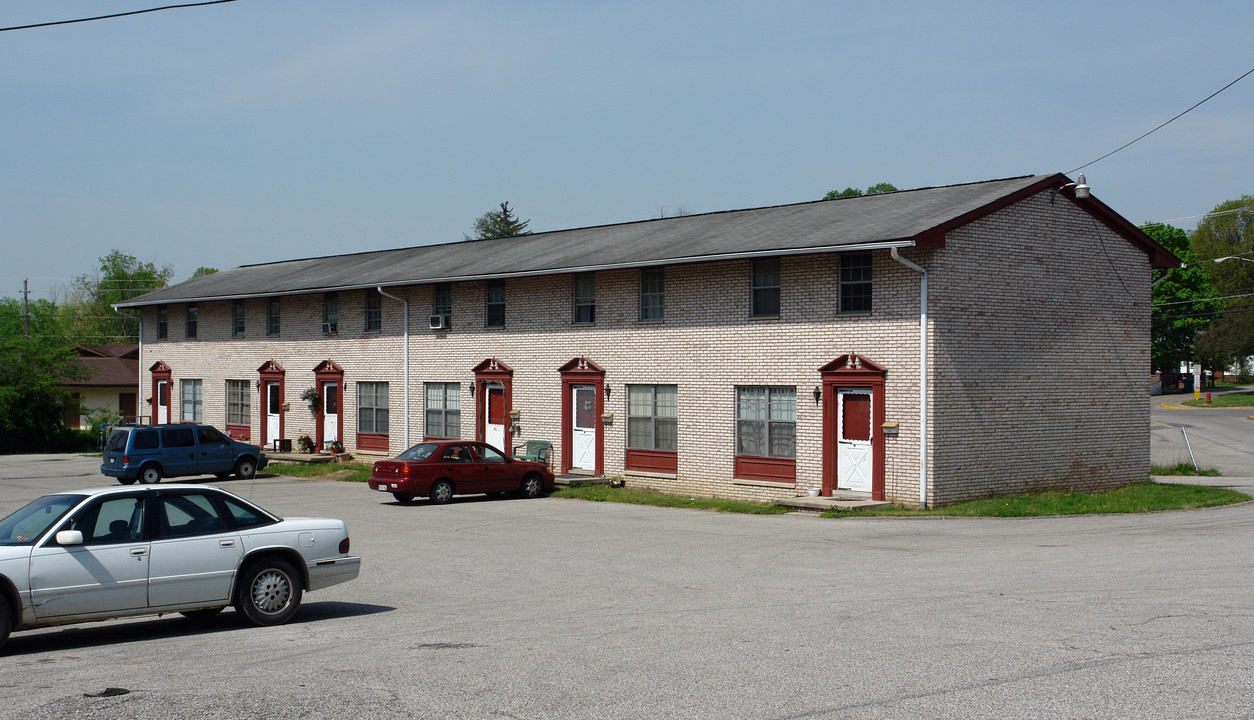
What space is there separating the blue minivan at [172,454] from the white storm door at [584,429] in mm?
10443

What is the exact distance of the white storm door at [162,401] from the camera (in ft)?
140

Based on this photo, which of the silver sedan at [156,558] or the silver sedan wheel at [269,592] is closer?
the silver sedan at [156,558]

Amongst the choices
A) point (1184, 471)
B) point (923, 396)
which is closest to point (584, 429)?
point (923, 396)

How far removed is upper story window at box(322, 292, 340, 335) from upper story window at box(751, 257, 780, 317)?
16.4 meters

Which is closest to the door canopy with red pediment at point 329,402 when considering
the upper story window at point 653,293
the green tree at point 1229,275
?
the upper story window at point 653,293

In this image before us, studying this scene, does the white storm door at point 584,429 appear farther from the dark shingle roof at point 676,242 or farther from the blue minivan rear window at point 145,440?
the blue minivan rear window at point 145,440

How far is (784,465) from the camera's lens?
24.3 metres

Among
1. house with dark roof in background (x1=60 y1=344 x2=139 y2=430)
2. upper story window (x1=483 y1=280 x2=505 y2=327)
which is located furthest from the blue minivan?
house with dark roof in background (x1=60 y1=344 x2=139 y2=430)

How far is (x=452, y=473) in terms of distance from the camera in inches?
998

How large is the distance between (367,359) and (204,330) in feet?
32.5

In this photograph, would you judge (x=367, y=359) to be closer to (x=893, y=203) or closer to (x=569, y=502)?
(x=569, y=502)

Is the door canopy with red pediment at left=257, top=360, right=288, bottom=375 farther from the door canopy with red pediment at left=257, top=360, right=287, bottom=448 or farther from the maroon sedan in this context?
the maroon sedan

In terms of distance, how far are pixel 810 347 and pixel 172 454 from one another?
1825cm

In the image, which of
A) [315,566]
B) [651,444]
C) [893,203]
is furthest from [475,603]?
[893,203]
